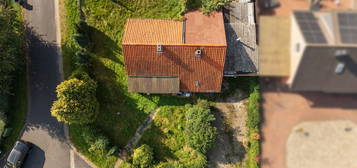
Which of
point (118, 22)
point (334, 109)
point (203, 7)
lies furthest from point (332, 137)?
point (118, 22)

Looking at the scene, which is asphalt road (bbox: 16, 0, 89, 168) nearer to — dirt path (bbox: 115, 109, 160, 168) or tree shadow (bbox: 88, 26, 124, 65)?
tree shadow (bbox: 88, 26, 124, 65)

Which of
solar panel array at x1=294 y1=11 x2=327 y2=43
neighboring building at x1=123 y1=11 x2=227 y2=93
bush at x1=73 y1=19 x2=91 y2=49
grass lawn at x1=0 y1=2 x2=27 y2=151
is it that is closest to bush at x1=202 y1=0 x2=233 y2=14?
neighboring building at x1=123 y1=11 x2=227 y2=93

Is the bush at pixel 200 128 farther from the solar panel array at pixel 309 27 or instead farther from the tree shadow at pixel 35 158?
the tree shadow at pixel 35 158

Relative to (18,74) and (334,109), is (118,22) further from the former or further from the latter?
(334,109)

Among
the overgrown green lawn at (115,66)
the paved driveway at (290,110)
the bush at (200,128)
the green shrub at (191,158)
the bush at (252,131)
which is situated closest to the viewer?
the paved driveway at (290,110)

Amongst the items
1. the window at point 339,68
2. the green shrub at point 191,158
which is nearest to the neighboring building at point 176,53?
the green shrub at point 191,158

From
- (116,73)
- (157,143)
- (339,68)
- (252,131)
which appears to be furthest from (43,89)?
(339,68)
